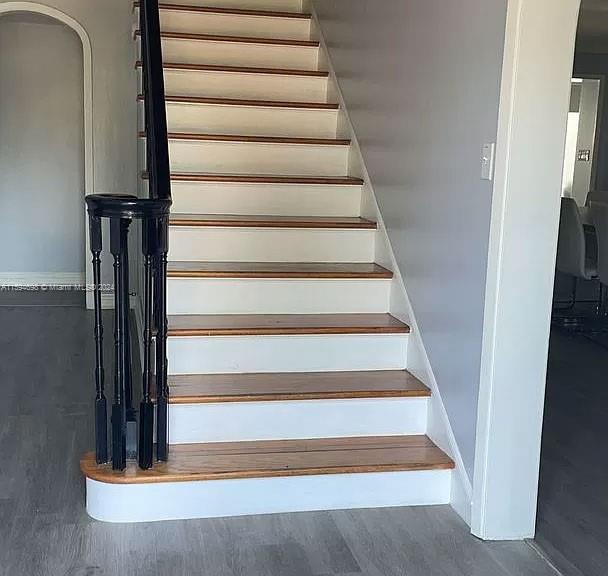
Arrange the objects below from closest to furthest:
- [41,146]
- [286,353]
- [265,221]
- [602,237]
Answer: [286,353] → [265,221] → [602,237] → [41,146]


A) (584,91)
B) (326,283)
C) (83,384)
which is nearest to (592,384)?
(326,283)

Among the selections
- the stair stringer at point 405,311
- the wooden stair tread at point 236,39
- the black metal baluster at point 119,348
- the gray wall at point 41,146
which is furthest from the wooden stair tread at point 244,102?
the gray wall at point 41,146

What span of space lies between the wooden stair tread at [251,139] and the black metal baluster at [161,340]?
4.86ft

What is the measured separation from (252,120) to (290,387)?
5.77 feet

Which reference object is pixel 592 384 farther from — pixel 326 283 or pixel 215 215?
pixel 215 215

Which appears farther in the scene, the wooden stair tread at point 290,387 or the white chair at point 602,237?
the white chair at point 602,237

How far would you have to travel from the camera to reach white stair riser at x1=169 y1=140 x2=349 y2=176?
3.87 m

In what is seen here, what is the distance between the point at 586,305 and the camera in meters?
6.25

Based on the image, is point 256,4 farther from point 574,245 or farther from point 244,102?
point 574,245

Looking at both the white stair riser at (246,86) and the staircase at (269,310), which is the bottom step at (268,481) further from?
the white stair riser at (246,86)

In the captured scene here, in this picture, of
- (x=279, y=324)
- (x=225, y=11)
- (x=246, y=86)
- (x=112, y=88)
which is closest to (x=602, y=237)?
(x=246, y=86)

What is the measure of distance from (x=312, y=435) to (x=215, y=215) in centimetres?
129

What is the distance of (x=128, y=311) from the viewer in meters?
2.52

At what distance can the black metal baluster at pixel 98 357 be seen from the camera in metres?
2.43
